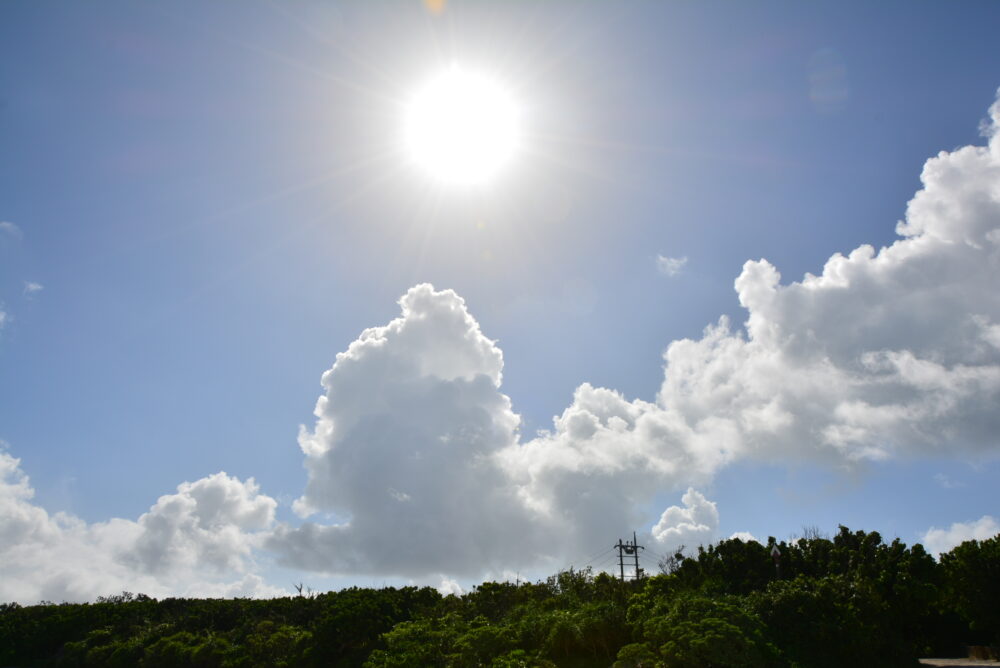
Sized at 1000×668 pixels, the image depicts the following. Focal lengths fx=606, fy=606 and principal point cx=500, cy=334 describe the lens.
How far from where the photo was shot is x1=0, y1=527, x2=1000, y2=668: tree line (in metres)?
23.0

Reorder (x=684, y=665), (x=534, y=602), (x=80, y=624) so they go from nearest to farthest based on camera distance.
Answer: (x=684, y=665), (x=534, y=602), (x=80, y=624)

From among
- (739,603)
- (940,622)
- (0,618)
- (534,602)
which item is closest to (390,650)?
(534,602)

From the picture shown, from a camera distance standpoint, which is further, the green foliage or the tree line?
the green foliage

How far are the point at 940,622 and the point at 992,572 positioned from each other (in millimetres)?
7562

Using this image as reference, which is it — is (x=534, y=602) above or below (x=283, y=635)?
above

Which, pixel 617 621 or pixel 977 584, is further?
pixel 977 584

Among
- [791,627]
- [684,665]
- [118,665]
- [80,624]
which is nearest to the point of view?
[684,665]

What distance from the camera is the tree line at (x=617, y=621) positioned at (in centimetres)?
2302

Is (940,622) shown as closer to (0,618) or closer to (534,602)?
(534,602)

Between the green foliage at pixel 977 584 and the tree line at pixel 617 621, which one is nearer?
the tree line at pixel 617 621

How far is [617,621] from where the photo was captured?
2512 centimetres

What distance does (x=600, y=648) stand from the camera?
976 inches

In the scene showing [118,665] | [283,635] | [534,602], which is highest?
[534,602]

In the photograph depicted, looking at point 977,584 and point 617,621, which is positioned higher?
point 977,584
